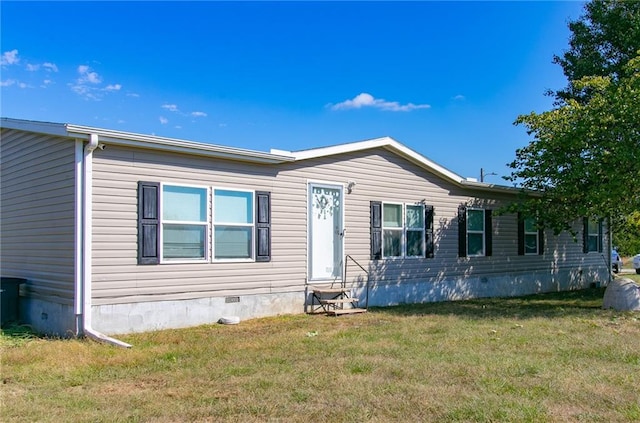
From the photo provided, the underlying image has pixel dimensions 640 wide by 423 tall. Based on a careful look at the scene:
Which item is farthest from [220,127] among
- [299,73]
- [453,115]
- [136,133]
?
[136,133]

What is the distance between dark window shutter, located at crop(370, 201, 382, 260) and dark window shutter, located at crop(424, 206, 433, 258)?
1436mm

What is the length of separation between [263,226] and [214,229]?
0.97 m

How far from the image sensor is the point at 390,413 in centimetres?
421

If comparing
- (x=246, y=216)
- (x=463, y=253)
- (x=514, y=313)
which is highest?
(x=246, y=216)

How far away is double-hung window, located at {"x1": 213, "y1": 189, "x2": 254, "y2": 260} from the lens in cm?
895

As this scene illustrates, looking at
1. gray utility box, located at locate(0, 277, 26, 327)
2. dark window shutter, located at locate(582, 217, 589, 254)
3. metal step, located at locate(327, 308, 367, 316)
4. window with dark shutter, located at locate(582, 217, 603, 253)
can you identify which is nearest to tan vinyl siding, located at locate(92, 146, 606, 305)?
metal step, located at locate(327, 308, 367, 316)

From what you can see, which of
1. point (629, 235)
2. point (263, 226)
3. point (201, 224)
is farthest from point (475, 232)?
point (201, 224)

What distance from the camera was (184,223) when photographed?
8.50 metres

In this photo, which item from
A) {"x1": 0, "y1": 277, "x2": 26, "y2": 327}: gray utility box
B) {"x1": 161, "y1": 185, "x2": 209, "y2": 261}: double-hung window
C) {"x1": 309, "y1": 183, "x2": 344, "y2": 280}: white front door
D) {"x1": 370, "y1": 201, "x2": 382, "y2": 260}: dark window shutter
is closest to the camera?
{"x1": 161, "y1": 185, "x2": 209, "y2": 261}: double-hung window

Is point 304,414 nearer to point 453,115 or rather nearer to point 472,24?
point 472,24

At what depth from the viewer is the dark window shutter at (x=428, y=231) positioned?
40.1 feet

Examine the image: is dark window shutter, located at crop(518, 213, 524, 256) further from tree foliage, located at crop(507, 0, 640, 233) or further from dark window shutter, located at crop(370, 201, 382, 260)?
dark window shutter, located at crop(370, 201, 382, 260)

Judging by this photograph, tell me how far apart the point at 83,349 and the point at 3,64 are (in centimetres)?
517

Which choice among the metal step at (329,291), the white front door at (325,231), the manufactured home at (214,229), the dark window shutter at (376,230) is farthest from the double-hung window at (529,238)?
the metal step at (329,291)
